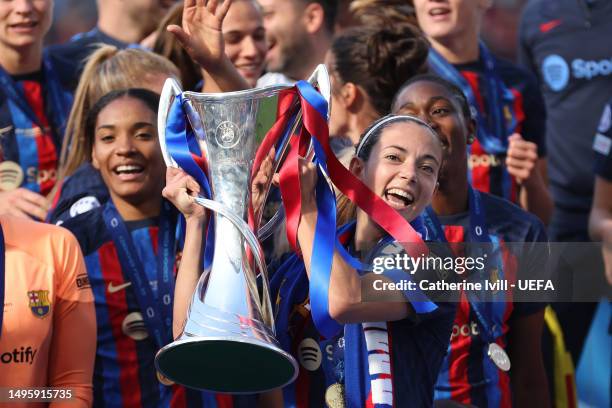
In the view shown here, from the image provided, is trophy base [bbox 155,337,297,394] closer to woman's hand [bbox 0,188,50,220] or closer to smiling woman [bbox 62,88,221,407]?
smiling woman [bbox 62,88,221,407]

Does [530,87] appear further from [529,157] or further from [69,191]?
[69,191]

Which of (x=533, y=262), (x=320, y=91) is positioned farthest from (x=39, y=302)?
(x=533, y=262)

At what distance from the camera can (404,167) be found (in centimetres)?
364

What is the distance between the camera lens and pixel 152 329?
428 centimetres

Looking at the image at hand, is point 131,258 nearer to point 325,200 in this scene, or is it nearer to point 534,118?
point 325,200

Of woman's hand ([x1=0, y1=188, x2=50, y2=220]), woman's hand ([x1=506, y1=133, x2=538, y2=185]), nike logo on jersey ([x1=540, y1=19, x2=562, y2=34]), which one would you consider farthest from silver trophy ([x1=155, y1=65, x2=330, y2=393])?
nike logo on jersey ([x1=540, y1=19, x2=562, y2=34])

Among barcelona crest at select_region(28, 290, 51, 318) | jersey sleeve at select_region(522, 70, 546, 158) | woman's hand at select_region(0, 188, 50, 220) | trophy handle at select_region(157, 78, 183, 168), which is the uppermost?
jersey sleeve at select_region(522, 70, 546, 158)

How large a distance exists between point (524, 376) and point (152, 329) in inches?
49.6

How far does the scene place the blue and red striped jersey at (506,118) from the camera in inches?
205

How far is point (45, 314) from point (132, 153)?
0.85 m

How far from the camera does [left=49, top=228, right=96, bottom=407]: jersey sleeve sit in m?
3.79

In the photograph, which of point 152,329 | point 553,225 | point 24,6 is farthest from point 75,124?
point 553,225

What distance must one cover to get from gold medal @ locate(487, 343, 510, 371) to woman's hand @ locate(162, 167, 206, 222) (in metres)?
1.15

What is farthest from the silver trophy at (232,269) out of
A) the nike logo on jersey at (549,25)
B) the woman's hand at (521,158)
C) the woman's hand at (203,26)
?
the nike logo on jersey at (549,25)
